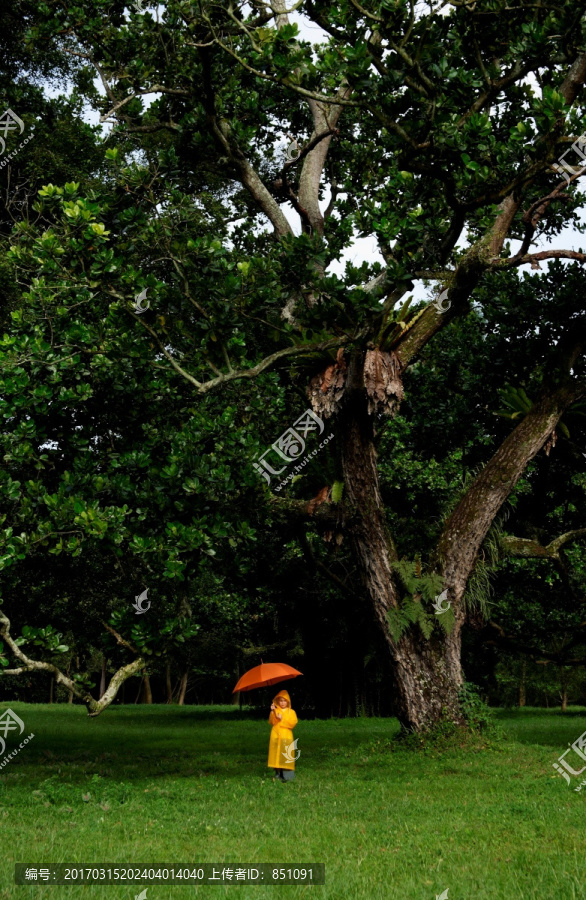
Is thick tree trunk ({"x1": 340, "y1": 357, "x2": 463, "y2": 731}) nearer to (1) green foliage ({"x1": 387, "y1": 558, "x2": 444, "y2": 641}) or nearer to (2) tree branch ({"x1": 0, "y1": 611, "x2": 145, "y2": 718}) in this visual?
(1) green foliage ({"x1": 387, "y1": 558, "x2": 444, "y2": 641})

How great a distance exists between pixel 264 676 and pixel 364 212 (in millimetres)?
8957

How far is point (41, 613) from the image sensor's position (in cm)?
1241

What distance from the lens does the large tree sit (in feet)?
33.4

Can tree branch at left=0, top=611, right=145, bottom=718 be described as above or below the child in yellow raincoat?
above

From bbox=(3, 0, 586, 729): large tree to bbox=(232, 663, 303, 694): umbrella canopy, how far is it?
6.04ft

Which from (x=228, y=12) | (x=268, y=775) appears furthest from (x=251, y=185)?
(x=268, y=775)

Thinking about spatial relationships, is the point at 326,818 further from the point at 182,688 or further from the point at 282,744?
the point at 182,688

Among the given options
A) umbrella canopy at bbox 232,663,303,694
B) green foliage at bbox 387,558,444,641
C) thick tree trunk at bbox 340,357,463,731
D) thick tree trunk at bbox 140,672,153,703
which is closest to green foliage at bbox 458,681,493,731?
thick tree trunk at bbox 340,357,463,731

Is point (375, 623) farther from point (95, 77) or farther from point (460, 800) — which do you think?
point (95, 77)

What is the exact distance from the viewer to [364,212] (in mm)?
14758

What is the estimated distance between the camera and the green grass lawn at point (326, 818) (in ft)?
18.7

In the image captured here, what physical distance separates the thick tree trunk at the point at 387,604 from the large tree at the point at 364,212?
33 mm

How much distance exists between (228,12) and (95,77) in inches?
229

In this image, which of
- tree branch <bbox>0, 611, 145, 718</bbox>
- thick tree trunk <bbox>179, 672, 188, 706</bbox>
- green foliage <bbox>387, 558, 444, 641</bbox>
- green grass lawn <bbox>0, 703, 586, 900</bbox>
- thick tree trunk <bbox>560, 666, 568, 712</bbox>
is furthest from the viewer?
thick tree trunk <bbox>179, 672, 188, 706</bbox>
